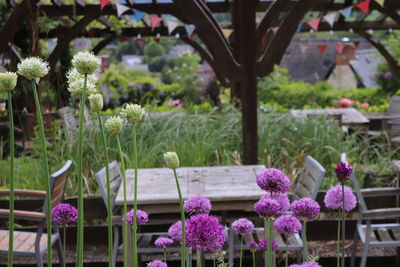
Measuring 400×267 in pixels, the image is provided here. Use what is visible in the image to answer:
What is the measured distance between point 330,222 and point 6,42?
3.21 meters

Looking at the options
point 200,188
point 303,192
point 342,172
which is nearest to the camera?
point 342,172

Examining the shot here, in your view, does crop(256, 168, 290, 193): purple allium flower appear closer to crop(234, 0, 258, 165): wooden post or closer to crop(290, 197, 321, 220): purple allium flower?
crop(290, 197, 321, 220): purple allium flower

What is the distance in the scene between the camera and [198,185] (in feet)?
11.8

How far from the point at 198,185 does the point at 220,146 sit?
1.71 meters

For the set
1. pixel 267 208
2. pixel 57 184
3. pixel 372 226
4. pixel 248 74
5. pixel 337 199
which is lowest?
pixel 372 226

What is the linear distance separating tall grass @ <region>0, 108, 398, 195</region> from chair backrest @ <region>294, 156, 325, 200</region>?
1.01 metres

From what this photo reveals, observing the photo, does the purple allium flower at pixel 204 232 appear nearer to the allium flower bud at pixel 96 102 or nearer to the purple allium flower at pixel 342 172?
the allium flower bud at pixel 96 102

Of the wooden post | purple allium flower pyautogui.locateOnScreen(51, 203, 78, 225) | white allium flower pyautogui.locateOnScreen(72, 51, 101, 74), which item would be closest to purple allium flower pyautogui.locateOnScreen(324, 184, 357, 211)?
purple allium flower pyautogui.locateOnScreen(51, 203, 78, 225)

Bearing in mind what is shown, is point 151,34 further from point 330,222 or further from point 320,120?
point 330,222

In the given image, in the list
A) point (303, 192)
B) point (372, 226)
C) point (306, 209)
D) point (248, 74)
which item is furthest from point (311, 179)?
point (306, 209)

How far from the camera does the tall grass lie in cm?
506

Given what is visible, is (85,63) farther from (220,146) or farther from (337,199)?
(220,146)

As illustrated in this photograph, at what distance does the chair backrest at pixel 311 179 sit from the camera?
330 centimetres

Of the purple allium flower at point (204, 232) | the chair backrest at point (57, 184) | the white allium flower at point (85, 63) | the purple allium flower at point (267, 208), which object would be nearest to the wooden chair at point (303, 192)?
the chair backrest at point (57, 184)
